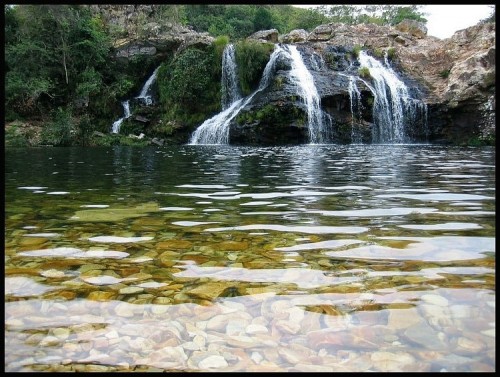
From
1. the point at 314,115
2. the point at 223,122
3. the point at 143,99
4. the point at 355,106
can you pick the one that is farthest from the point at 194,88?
the point at 355,106

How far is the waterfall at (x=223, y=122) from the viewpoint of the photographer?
71.5 feet

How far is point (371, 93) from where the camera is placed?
71.2ft

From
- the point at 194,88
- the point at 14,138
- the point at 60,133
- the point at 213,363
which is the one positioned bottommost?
the point at 213,363

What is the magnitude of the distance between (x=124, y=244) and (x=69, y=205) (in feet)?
7.16

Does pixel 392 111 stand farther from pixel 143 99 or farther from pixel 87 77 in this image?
pixel 87 77

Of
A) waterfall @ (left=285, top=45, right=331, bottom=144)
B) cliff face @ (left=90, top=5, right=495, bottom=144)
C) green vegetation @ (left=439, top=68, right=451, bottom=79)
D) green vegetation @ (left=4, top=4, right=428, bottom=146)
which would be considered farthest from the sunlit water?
green vegetation @ (left=439, top=68, right=451, bottom=79)

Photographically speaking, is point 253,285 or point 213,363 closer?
point 213,363

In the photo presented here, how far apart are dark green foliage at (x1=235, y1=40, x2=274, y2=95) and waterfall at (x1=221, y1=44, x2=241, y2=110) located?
423mm

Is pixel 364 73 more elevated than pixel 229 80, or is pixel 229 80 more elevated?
pixel 229 80

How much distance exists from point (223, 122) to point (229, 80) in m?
4.05

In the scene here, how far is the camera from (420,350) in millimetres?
1879

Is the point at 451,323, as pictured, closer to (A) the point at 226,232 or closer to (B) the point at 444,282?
(B) the point at 444,282

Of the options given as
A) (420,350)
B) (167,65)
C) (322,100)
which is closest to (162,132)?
(167,65)

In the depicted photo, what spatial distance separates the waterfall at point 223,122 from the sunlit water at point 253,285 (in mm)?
16719
